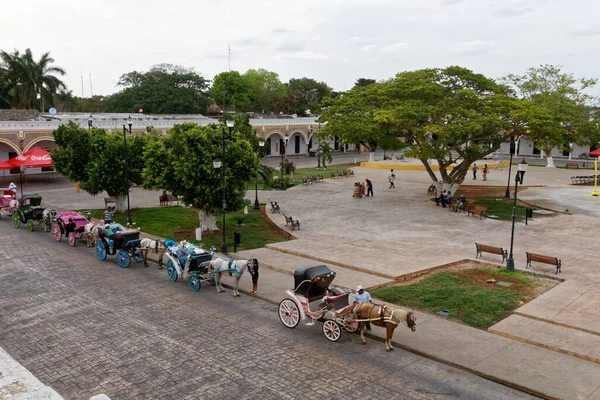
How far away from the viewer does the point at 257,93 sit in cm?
9356

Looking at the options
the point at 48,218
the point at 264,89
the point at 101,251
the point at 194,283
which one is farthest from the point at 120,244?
the point at 264,89

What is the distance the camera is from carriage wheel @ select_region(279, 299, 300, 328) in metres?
12.3

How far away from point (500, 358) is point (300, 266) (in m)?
7.95

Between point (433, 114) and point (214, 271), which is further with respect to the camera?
point (433, 114)

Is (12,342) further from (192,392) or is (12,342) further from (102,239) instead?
(102,239)

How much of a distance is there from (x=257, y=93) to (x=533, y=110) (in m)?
69.9

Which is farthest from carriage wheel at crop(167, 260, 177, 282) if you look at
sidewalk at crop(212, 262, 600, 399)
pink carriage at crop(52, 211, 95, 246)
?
pink carriage at crop(52, 211, 95, 246)

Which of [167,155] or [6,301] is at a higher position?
[167,155]

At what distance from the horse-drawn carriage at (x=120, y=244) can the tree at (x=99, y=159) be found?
7200 millimetres

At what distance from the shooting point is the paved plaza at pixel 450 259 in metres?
10.6

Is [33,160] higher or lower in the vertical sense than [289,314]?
higher

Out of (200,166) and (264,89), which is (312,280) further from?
(264,89)

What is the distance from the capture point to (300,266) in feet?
57.0

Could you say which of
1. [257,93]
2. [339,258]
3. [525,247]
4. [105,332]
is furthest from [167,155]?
[257,93]
